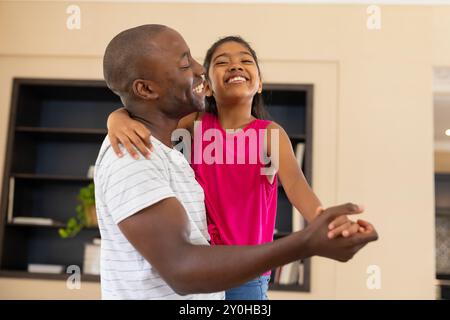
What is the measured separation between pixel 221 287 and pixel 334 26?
9.81ft

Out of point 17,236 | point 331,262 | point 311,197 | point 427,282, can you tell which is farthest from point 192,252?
point 17,236

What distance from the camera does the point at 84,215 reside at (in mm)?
3357

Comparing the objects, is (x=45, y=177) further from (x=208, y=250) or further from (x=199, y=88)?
→ (x=208, y=250)

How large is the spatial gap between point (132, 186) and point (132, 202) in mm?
27

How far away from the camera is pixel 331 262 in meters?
3.19

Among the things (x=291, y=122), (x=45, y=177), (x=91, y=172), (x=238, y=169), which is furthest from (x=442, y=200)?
(x=238, y=169)

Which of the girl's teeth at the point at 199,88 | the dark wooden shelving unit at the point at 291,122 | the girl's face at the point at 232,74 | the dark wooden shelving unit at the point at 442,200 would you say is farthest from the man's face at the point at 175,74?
the dark wooden shelving unit at the point at 442,200

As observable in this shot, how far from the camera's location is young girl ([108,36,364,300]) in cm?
126

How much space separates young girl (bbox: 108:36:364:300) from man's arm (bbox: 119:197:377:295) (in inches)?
12.2

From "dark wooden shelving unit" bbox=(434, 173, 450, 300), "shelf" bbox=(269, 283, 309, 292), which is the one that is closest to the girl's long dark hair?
"shelf" bbox=(269, 283, 309, 292)

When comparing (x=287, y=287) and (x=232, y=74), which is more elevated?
(x=232, y=74)

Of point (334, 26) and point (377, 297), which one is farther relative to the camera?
point (334, 26)

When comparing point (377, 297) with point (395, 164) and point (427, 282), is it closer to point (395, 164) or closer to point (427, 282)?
point (427, 282)

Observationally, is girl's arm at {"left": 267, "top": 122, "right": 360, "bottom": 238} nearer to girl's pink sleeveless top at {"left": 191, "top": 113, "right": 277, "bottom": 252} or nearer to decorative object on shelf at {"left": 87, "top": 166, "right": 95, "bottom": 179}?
girl's pink sleeveless top at {"left": 191, "top": 113, "right": 277, "bottom": 252}
